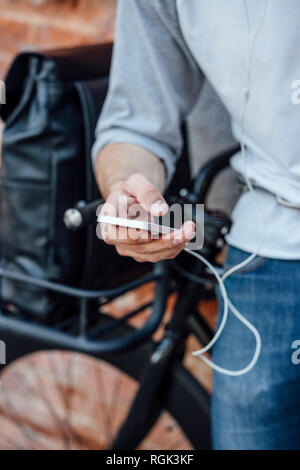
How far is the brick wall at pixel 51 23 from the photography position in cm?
132

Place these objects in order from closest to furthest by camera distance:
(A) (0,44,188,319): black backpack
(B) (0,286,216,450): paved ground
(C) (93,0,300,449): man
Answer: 1. (C) (93,0,300,449): man
2. (A) (0,44,188,319): black backpack
3. (B) (0,286,216,450): paved ground

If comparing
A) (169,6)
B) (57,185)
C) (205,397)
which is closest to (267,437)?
(205,397)

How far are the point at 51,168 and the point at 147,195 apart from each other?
0.30 meters

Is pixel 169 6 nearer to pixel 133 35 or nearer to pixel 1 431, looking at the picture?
pixel 133 35

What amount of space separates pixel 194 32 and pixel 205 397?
0.58 metres

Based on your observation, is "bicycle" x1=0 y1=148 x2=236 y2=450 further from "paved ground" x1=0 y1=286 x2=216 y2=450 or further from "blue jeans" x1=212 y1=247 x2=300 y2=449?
"paved ground" x1=0 y1=286 x2=216 y2=450

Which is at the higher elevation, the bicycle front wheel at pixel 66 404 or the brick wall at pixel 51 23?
the brick wall at pixel 51 23

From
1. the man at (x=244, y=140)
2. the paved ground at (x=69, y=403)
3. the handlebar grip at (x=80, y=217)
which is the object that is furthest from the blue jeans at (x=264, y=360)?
the paved ground at (x=69, y=403)

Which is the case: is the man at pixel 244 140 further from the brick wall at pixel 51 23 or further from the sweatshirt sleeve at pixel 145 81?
the brick wall at pixel 51 23

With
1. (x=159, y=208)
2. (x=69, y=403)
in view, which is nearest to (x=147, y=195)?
(x=159, y=208)

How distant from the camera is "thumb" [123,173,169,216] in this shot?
1.65 feet

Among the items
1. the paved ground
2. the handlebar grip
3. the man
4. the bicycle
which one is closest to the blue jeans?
the man

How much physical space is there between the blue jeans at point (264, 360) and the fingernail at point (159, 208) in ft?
0.77

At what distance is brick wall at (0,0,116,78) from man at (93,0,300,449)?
619mm
